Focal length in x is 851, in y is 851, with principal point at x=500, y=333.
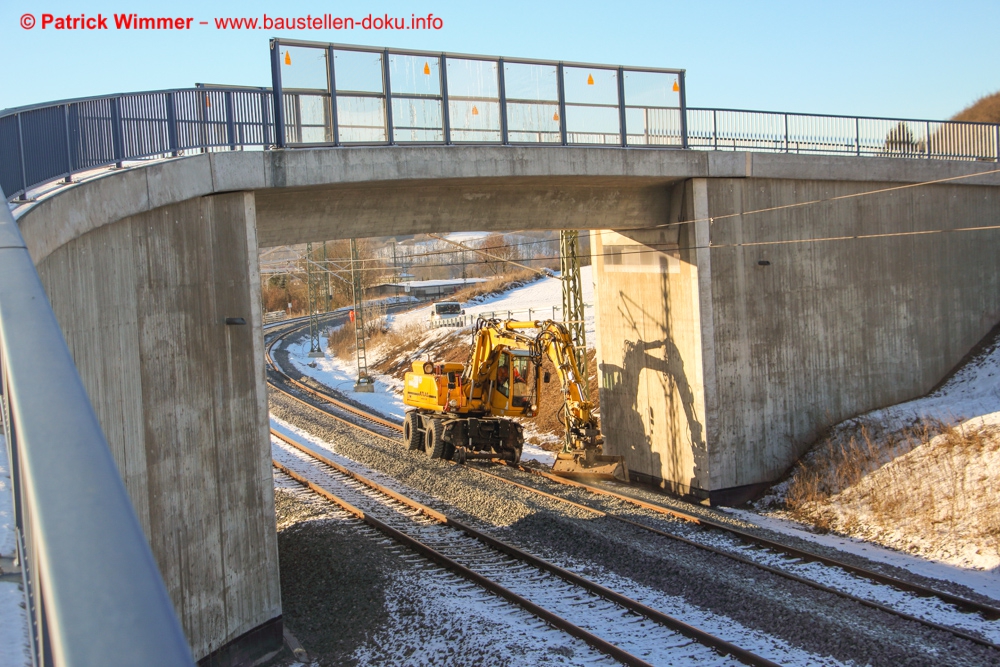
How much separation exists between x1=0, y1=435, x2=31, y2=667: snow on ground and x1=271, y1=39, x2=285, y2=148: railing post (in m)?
10.1

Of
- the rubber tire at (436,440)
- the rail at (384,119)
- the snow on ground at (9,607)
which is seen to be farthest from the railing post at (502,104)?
the snow on ground at (9,607)

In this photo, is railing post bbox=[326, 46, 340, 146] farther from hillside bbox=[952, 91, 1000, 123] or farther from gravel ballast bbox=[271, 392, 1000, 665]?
hillside bbox=[952, 91, 1000, 123]

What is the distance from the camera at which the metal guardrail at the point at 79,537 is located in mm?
1590

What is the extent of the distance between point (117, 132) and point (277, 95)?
3.02 m

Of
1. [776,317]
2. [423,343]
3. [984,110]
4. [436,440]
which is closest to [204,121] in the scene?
[436,440]

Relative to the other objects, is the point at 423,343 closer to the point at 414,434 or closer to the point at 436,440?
the point at 414,434

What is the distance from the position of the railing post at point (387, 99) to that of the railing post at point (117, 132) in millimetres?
4685

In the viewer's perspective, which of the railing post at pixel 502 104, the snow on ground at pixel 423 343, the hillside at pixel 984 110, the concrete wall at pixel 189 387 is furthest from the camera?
the hillside at pixel 984 110

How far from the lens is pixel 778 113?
19.1 metres

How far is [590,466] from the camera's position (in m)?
19.4

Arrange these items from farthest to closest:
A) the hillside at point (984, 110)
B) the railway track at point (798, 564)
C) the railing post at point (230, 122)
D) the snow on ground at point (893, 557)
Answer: the hillside at point (984, 110), the railing post at point (230, 122), the snow on ground at point (893, 557), the railway track at point (798, 564)

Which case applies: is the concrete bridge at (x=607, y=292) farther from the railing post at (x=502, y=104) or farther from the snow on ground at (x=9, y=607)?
the snow on ground at (x=9, y=607)

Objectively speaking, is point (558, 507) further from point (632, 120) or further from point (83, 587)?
point (83, 587)

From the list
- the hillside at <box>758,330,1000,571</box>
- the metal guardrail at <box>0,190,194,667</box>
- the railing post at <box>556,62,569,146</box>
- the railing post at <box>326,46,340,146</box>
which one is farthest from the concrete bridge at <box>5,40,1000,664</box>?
the metal guardrail at <box>0,190,194,667</box>
